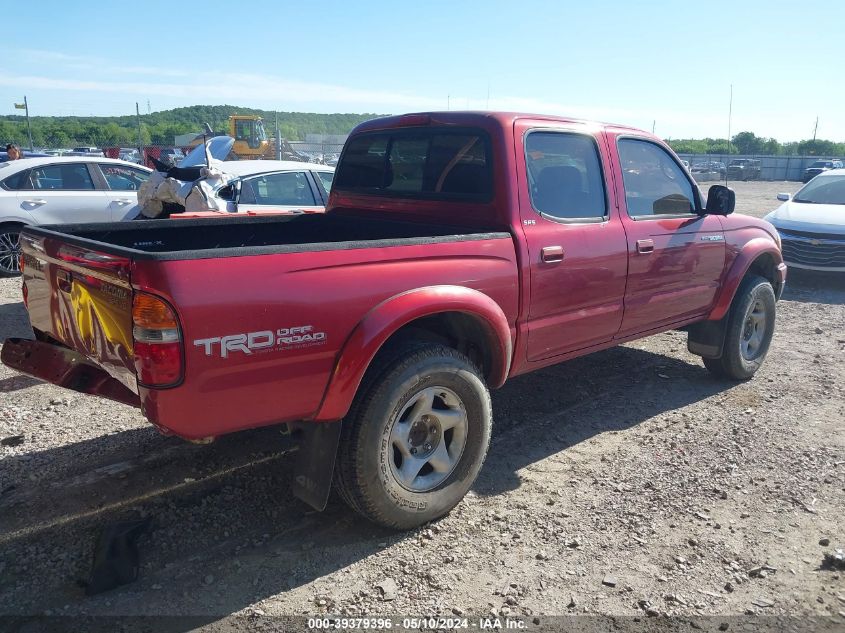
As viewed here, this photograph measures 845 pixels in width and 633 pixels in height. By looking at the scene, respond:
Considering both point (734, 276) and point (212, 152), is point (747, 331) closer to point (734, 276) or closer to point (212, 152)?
point (734, 276)

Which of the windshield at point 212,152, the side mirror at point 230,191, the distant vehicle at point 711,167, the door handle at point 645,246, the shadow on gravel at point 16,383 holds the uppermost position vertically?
the distant vehicle at point 711,167

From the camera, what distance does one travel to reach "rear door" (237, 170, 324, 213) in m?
8.10

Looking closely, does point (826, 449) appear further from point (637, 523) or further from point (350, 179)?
point (350, 179)

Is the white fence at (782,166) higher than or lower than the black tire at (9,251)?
higher

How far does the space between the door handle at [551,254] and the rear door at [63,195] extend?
733cm

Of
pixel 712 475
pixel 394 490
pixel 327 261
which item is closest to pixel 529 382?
pixel 712 475

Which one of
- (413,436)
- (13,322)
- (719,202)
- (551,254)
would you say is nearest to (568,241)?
(551,254)

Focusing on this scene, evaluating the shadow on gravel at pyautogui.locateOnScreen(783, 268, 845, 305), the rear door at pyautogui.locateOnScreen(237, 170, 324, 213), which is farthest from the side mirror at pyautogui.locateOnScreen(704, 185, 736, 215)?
the shadow on gravel at pyautogui.locateOnScreen(783, 268, 845, 305)

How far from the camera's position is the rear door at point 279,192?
8102mm

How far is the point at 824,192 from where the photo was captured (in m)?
11.3

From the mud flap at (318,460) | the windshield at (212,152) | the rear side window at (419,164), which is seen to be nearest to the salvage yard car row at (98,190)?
the windshield at (212,152)

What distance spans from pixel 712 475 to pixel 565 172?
2.00 meters

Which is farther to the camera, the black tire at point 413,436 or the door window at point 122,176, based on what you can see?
the door window at point 122,176

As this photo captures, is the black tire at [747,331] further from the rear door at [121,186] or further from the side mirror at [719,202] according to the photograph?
the rear door at [121,186]
